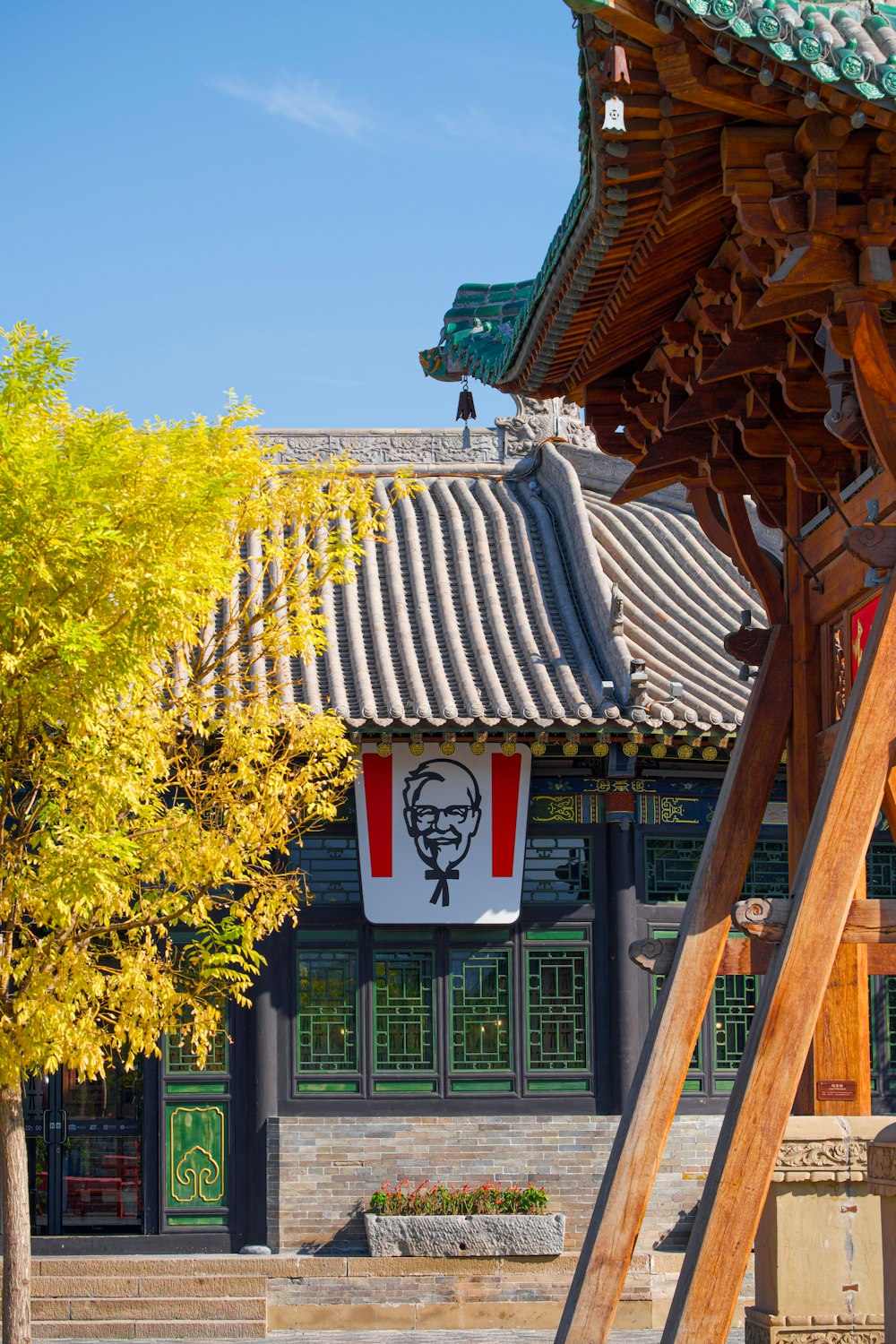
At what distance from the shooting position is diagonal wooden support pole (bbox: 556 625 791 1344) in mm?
6270

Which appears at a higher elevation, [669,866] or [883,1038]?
[669,866]

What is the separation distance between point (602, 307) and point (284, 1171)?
8469mm

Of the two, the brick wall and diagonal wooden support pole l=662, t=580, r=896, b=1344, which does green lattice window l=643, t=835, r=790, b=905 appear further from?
diagonal wooden support pole l=662, t=580, r=896, b=1344

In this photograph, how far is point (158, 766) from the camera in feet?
32.1

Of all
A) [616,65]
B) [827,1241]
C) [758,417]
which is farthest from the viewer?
[758,417]

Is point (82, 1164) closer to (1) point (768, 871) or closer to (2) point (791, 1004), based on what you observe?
(1) point (768, 871)

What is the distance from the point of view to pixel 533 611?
15367 millimetres

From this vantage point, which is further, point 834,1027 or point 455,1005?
point 455,1005

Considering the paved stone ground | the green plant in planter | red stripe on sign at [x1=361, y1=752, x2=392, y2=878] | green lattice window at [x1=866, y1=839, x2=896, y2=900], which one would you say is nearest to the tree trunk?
the paved stone ground

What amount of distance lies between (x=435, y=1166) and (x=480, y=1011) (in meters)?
1.23

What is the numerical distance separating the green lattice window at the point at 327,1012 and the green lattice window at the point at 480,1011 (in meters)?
0.79

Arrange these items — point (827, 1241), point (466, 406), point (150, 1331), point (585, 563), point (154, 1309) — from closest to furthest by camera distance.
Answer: point (827, 1241) → point (466, 406) → point (150, 1331) → point (154, 1309) → point (585, 563)

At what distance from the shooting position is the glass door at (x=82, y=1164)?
13.6m

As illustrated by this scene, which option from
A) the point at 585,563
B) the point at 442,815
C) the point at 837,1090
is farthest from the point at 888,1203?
the point at 585,563
